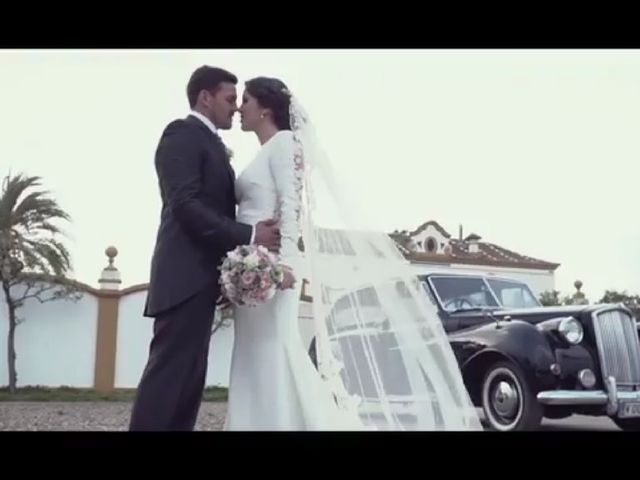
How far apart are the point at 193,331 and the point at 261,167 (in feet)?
1.88

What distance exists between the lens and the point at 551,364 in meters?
4.39

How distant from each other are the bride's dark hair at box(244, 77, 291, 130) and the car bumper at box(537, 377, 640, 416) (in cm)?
245

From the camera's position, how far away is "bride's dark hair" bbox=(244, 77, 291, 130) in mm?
2686

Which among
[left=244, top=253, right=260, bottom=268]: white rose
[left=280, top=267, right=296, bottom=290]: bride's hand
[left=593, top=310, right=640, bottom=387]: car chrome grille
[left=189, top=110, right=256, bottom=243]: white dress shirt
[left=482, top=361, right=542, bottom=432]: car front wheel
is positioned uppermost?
[left=189, top=110, right=256, bottom=243]: white dress shirt

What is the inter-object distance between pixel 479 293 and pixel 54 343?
3.91 metres

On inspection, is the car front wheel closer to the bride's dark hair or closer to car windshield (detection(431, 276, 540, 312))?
car windshield (detection(431, 276, 540, 312))

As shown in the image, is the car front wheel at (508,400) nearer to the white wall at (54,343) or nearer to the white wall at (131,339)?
the white wall at (131,339)

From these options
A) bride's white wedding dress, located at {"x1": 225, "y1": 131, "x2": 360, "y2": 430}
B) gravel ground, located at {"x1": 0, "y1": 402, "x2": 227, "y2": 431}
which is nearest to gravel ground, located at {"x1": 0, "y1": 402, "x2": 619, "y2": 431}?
gravel ground, located at {"x1": 0, "y1": 402, "x2": 227, "y2": 431}

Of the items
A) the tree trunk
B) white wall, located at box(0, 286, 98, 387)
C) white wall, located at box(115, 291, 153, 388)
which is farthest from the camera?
white wall, located at box(115, 291, 153, 388)

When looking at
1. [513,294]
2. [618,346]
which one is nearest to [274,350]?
[618,346]

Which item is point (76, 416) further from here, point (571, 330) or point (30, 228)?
point (571, 330)

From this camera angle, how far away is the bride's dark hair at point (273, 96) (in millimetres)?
2686
